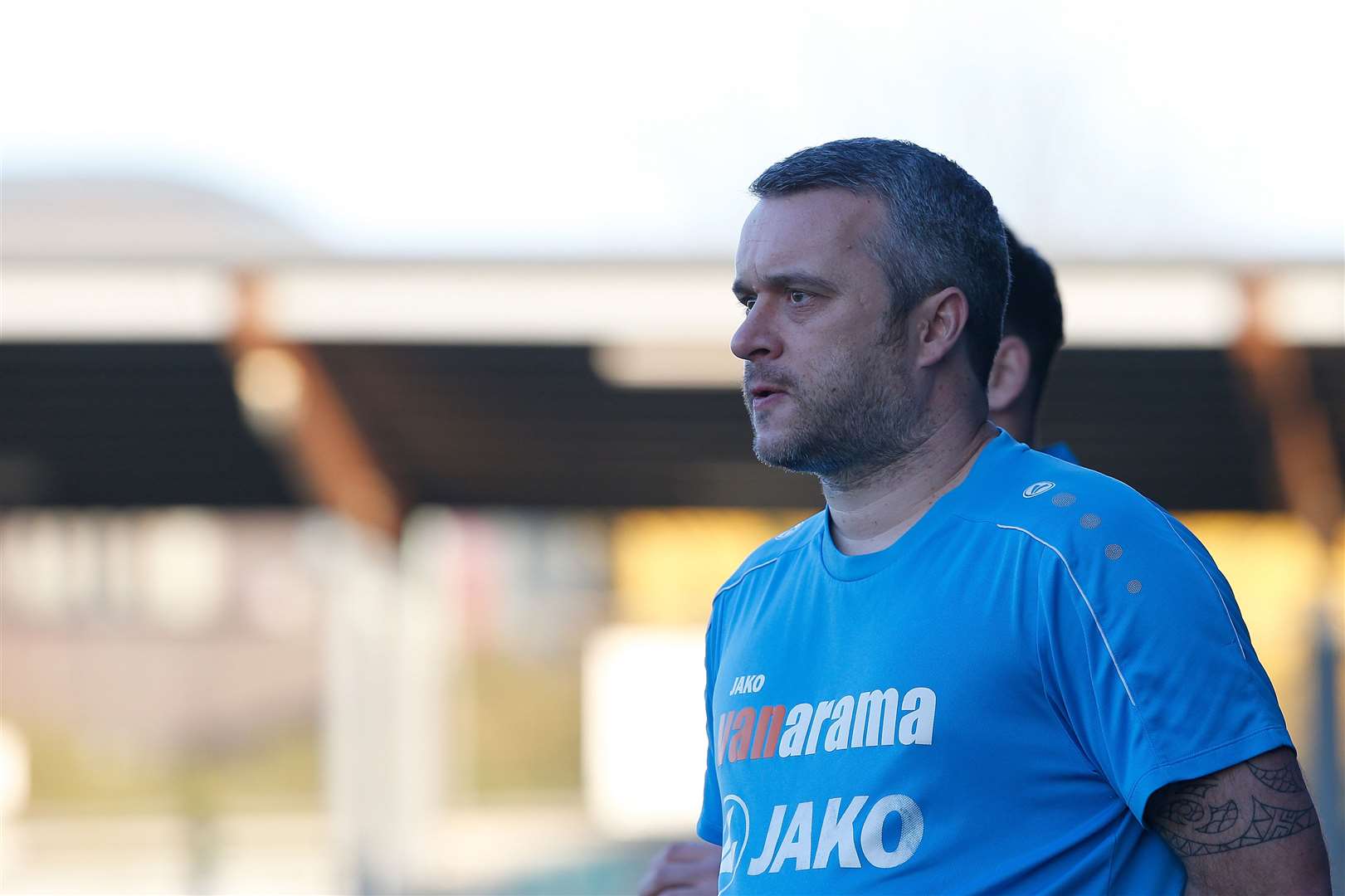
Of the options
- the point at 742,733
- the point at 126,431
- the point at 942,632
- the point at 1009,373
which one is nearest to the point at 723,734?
the point at 742,733

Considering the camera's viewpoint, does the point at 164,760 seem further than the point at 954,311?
Yes

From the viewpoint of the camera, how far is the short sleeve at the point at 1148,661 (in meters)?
1.56

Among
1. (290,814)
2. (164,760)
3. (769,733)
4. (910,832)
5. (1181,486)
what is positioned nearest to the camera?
(910,832)

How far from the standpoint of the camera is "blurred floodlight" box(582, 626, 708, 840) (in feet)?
48.1

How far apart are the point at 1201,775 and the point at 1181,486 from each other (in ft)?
33.3

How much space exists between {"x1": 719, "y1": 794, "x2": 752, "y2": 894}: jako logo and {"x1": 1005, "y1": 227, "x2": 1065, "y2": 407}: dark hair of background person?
1.04 m

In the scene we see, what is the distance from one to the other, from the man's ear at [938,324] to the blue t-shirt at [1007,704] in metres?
0.16

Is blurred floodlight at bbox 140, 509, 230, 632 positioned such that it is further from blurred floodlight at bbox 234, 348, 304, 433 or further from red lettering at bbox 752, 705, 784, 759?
red lettering at bbox 752, 705, 784, 759

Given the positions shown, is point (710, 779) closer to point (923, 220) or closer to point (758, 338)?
point (758, 338)

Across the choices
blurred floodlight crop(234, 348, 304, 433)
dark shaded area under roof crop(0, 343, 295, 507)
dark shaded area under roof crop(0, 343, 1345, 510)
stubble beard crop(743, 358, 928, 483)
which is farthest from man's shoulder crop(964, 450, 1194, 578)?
dark shaded area under roof crop(0, 343, 295, 507)

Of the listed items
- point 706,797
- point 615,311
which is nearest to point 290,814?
point 615,311

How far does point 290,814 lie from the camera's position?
1741 cm

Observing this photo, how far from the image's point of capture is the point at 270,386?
29.6 feet

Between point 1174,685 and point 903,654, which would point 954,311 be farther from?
point 1174,685
